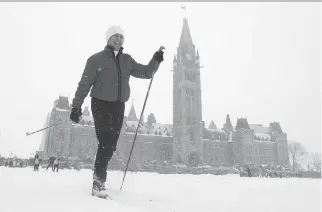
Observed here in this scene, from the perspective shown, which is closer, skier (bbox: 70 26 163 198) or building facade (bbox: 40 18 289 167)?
skier (bbox: 70 26 163 198)

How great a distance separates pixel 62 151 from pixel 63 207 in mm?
54372

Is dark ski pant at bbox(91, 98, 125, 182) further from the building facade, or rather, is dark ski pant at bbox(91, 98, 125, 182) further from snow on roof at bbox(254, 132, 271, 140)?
snow on roof at bbox(254, 132, 271, 140)

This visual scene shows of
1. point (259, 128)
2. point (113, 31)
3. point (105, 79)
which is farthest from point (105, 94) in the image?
point (259, 128)

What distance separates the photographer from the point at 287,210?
12.0 ft

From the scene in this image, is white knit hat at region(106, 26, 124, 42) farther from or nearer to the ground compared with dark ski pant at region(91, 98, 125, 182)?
farther from the ground

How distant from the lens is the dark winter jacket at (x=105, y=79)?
3023 mm

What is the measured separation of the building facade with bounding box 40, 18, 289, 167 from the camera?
54.8 meters

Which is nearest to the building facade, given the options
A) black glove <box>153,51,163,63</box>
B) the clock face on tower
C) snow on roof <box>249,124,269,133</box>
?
the clock face on tower

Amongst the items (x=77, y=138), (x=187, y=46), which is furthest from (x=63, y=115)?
(x=187, y=46)

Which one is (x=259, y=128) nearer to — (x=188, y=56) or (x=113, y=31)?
(x=188, y=56)

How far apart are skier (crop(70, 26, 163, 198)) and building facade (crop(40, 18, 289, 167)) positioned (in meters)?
44.1

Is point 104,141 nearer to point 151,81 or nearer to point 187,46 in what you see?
point 151,81

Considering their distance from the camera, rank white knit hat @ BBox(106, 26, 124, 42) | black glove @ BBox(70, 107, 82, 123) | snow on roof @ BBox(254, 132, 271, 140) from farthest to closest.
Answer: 1. snow on roof @ BBox(254, 132, 271, 140)
2. white knit hat @ BBox(106, 26, 124, 42)
3. black glove @ BBox(70, 107, 82, 123)

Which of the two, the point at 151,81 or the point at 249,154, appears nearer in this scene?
the point at 151,81
